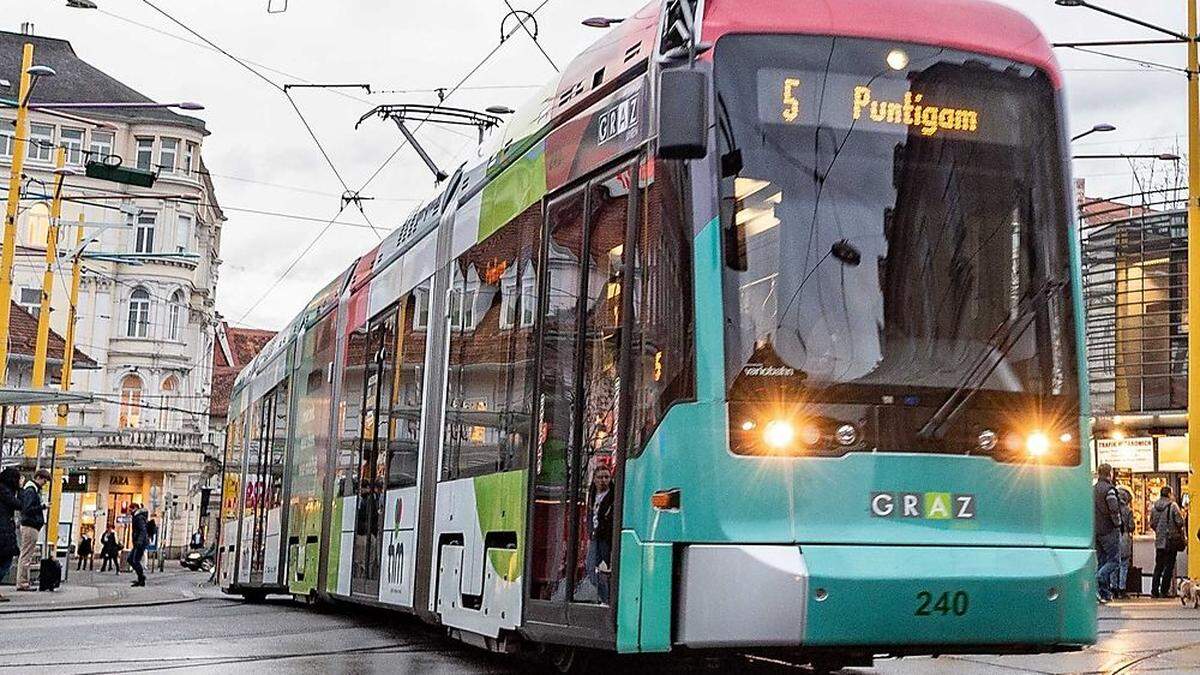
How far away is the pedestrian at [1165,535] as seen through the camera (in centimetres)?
2261

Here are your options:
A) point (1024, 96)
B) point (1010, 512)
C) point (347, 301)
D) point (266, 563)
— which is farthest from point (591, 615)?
point (266, 563)

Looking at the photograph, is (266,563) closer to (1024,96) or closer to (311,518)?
(311,518)

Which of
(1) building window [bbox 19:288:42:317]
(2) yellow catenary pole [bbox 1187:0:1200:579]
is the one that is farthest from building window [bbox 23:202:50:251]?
(2) yellow catenary pole [bbox 1187:0:1200:579]

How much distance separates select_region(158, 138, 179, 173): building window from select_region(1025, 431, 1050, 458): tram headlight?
71985mm

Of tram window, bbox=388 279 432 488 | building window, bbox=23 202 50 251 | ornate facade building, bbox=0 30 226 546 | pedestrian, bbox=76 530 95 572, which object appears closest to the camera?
tram window, bbox=388 279 432 488

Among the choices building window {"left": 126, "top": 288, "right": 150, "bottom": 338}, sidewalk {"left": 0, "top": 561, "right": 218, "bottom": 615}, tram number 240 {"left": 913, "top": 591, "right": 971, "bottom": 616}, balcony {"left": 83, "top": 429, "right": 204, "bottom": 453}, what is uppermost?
building window {"left": 126, "top": 288, "right": 150, "bottom": 338}

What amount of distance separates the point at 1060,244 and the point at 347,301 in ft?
30.7

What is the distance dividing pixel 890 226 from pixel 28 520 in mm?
19336

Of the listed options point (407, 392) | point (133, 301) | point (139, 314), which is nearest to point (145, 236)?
point (133, 301)

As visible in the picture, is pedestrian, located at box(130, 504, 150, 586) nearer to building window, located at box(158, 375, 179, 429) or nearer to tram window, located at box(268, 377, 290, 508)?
tram window, located at box(268, 377, 290, 508)

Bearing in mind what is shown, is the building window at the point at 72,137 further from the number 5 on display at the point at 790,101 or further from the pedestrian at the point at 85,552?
the number 5 on display at the point at 790,101

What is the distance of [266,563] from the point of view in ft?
67.7

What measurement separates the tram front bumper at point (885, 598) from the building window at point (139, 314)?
73.1 meters

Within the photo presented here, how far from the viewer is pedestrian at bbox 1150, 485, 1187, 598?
22.6 m
